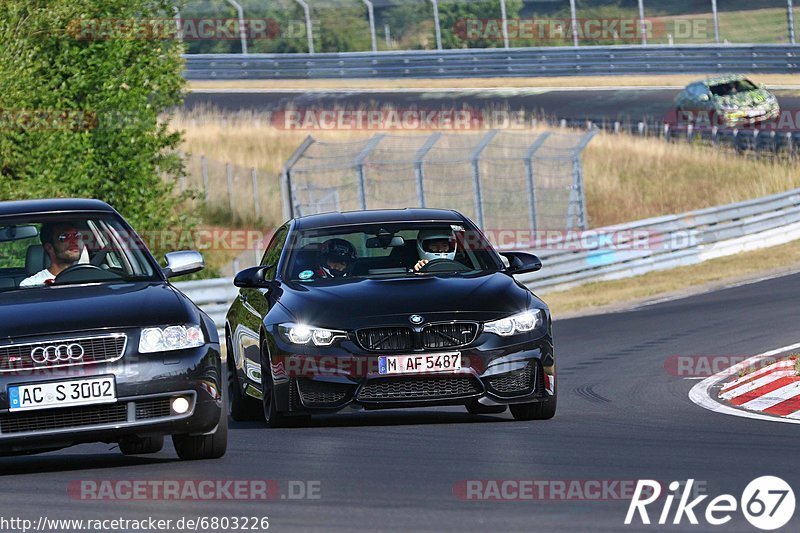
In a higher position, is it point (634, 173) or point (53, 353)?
point (53, 353)

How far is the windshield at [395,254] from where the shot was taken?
11656mm

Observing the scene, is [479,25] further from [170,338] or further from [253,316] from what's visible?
[170,338]

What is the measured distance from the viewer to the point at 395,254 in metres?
11.7

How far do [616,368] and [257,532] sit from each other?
8.62m

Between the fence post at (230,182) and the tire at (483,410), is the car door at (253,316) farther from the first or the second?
the fence post at (230,182)

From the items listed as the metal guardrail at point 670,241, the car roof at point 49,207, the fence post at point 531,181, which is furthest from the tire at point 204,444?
the fence post at point 531,181

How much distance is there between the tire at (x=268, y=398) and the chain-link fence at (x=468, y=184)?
1517 centimetres

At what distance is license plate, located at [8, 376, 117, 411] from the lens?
869 centimetres

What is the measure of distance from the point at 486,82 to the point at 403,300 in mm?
40687

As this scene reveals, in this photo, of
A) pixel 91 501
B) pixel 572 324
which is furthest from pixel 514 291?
pixel 572 324

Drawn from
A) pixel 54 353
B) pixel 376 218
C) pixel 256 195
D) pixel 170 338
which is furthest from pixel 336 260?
pixel 256 195

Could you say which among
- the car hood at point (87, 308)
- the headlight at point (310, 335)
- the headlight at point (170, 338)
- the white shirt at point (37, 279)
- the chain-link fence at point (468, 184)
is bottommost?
the chain-link fence at point (468, 184)

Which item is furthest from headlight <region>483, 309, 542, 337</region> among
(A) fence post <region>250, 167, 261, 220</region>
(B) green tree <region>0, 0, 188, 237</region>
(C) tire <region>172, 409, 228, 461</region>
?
(A) fence post <region>250, 167, 261, 220</region>

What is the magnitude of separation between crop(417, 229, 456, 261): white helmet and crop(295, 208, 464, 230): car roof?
142 mm
